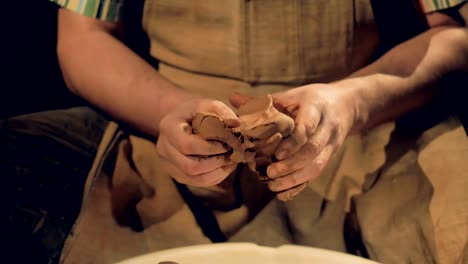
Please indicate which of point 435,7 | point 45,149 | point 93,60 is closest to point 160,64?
point 93,60

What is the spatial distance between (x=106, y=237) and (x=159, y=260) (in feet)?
0.55

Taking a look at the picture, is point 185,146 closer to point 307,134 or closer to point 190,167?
point 190,167

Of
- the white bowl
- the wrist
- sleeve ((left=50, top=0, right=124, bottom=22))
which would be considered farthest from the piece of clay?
sleeve ((left=50, top=0, right=124, bottom=22))

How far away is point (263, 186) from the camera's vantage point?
938 millimetres

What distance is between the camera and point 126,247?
0.86 m

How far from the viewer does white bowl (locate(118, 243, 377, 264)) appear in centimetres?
72

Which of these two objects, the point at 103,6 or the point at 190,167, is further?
the point at 103,6

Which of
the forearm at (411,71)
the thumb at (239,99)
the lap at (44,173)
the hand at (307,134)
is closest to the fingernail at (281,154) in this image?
the hand at (307,134)

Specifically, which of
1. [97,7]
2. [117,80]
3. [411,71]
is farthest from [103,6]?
[411,71]

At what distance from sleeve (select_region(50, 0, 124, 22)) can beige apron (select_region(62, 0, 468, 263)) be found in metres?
0.05

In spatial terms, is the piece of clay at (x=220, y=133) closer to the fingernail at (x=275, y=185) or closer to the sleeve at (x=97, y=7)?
the fingernail at (x=275, y=185)

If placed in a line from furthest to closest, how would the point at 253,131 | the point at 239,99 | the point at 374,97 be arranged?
the point at 374,97 → the point at 239,99 → the point at 253,131

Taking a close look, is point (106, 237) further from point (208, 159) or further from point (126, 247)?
point (208, 159)

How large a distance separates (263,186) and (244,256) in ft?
0.71
